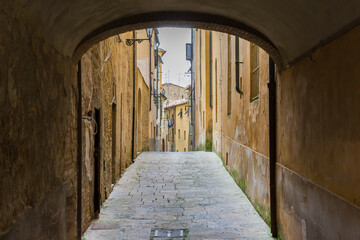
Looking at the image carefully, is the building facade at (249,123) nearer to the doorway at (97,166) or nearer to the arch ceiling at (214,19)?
the arch ceiling at (214,19)

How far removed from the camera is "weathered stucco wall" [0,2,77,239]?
2.11m

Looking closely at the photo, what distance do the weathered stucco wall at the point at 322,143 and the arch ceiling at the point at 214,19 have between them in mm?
168

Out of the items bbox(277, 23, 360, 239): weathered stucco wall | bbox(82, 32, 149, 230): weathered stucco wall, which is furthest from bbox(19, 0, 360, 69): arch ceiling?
bbox(82, 32, 149, 230): weathered stucco wall

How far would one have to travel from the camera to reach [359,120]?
7.59 feet

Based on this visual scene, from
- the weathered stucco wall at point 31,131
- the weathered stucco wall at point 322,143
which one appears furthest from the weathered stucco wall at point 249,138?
the weathered stucco wall at point 31,131

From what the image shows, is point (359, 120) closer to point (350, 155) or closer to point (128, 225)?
point (350, 155)

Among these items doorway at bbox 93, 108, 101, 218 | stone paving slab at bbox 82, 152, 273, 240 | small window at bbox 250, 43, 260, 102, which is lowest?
stone paving slab at bbox 82, 152, 273, 240

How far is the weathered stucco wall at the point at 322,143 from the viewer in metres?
2.44

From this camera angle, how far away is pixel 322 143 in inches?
A: 120

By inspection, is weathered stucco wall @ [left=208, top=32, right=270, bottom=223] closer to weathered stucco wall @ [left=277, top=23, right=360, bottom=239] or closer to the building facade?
the building facade

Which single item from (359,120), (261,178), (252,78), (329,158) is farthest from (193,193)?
(359,120)

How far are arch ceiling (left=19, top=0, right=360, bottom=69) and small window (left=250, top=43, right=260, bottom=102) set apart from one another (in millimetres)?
1862

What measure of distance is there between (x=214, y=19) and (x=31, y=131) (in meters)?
2.66

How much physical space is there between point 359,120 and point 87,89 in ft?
12.5
